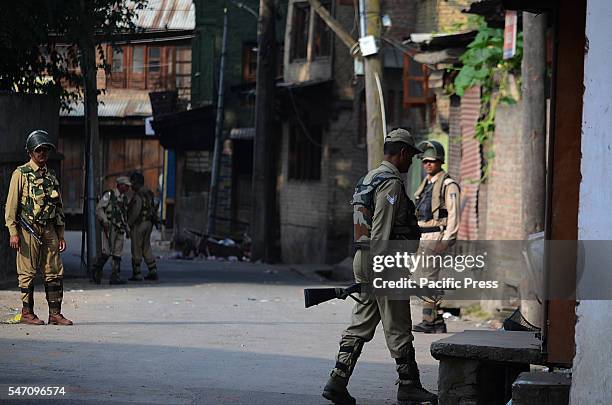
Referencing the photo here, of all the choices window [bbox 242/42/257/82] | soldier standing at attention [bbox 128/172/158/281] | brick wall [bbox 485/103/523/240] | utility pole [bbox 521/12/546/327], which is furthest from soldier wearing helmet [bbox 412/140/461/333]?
window [bbox 242/42/257/82]

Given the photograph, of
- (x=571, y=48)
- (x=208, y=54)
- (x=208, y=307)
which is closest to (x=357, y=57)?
(x=208, y=307)

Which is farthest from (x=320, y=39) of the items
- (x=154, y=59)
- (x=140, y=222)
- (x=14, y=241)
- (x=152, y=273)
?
(x=14, y=241)

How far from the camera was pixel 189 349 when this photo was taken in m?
12.2

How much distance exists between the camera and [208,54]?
4525cm

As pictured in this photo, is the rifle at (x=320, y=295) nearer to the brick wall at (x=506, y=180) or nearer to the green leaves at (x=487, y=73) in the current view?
the brick wall at (x=506, y=180)

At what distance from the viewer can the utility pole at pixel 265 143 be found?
104ft

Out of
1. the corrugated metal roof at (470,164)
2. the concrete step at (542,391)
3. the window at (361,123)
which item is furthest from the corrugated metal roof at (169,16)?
the concrete step at (542,391)

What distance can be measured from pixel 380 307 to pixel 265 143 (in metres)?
22.7

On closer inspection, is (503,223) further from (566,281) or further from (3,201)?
(566,281)

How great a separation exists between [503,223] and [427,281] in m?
4.43

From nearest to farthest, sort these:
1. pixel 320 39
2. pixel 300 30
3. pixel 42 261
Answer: pixel 42 261
pixel 320 39
pixel 300 30

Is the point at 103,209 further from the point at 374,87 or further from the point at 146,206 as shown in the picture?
the point at 374,87

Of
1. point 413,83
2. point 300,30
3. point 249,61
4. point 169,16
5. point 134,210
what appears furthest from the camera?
point 169,16

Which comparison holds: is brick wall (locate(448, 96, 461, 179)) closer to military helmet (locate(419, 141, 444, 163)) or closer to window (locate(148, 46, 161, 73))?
military helmet (locate(419, 141, 444, 163))
